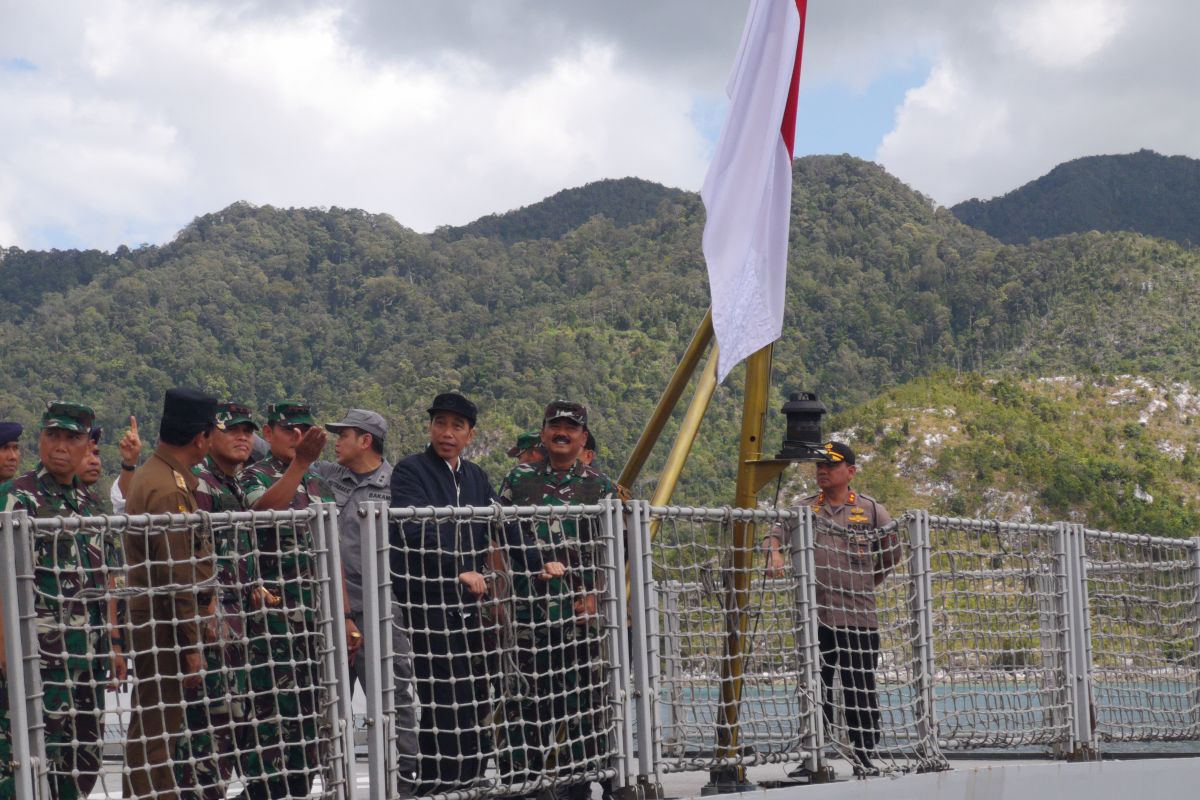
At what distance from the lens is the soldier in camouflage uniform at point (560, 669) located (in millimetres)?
5047

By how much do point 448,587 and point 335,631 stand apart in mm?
1065

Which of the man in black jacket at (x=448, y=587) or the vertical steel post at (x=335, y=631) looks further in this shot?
the man in black jacket at (x=448, y=587)

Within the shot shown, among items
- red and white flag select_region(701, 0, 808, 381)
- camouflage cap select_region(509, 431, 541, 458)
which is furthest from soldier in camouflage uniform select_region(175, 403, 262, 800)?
→ camouflage cap select_region(509, 431, 541, 458)

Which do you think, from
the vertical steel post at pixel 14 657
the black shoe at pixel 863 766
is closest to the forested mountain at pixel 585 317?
the black shoe at pixel 863 766

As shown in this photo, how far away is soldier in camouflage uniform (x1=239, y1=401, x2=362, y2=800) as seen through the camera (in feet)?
14.4

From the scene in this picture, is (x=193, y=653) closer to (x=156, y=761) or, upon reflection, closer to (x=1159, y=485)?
(x=156, y=761)

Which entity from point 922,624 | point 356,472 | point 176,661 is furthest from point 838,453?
point 176,661

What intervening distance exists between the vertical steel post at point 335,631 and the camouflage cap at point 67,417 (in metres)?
1.29

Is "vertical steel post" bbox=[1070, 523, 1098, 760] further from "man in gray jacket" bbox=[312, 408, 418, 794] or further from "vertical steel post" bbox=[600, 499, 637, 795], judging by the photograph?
"man in gray jacket" bbox=[312, 408, 418, 794]

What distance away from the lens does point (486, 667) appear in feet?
16.1

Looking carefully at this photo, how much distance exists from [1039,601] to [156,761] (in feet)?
13.9

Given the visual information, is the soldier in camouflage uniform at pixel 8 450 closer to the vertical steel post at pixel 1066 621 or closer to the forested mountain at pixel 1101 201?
the vertical steel post at pixel 1066 621

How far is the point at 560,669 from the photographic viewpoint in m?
5.11

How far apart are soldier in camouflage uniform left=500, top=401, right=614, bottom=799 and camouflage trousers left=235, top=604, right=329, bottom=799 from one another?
675 millimetres
